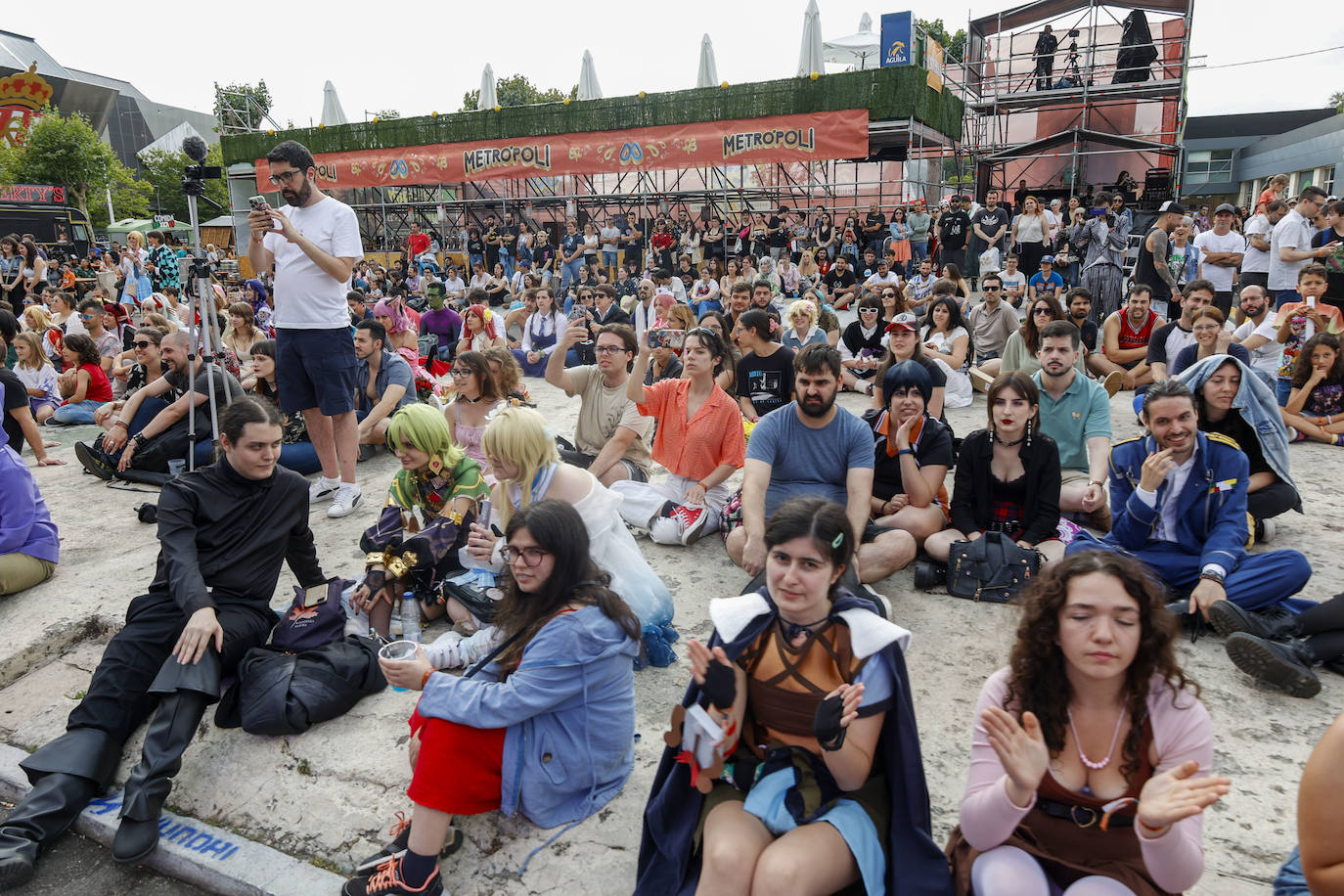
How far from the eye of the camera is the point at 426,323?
9922mm

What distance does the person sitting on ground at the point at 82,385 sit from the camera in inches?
323

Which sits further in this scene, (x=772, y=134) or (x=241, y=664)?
(x=772, y=134)

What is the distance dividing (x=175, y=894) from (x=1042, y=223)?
45.3ft

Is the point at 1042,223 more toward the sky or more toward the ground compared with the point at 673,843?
more toward the sky

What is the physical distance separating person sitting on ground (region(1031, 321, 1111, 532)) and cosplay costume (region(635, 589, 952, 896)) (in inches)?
118

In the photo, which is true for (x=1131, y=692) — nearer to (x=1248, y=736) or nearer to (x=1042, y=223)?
(x=1248, y=736)

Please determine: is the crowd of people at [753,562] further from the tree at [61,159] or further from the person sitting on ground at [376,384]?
the tree at [61,159]

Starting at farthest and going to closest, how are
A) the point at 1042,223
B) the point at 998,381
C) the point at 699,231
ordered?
the point at 699,231
the point at 1042,223
the point at 998,381

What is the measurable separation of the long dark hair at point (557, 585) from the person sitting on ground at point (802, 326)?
5589mm

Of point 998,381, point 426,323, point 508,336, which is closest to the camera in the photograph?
point 998,381

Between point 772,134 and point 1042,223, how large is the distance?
588 cm

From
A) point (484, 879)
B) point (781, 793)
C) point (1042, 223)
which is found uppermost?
point (1042, 223)

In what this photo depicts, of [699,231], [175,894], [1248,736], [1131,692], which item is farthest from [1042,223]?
[175,894]

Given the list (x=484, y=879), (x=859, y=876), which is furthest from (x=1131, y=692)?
(x=484, y=879)
